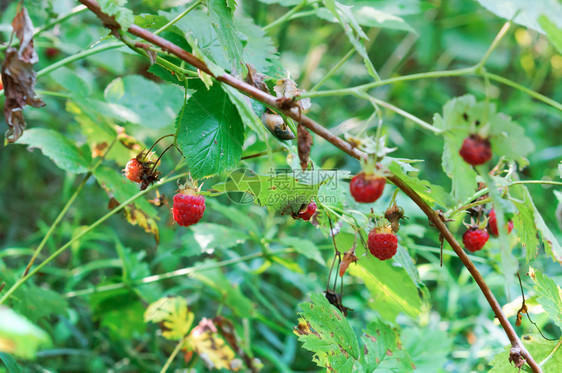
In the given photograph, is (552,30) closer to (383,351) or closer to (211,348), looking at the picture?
(383,351)

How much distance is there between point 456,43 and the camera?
2.58 meters

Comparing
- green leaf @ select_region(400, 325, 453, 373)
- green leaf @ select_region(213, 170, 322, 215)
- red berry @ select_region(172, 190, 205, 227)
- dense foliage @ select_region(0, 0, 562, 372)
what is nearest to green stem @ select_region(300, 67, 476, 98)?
dense foliage @ select_region(0, 0, 562, 372)

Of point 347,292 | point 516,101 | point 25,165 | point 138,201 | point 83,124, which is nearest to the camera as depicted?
point 138,201

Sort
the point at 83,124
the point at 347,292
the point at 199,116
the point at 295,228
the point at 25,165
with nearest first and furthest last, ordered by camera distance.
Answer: the point at 199,116
the point at 83,124
the point at 347,292
the point at 295,228
the point at 25,165

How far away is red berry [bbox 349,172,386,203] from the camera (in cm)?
48

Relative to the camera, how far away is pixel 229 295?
3.69 feet

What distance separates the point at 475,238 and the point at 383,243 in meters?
0.23

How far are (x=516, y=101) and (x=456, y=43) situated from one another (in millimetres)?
511

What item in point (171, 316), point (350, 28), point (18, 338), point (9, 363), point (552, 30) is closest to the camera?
point (18, 338)

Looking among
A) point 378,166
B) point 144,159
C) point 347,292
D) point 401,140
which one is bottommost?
point 347,292

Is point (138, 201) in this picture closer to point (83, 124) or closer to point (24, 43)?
point (83, 124)

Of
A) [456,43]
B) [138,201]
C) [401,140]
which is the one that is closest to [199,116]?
[138,201]

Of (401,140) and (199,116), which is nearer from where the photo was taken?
(199,116)

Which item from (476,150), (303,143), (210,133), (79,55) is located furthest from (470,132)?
(79,55)
